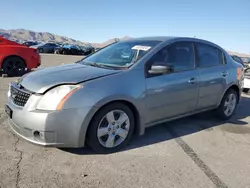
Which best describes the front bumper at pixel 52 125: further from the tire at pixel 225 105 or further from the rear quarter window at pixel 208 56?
the tire at pixel 225 105

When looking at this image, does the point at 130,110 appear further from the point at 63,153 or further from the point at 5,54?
the point at 5,54

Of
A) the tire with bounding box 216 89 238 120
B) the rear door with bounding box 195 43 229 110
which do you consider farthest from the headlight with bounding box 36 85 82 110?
the tire with bounding box 216 89 238 120

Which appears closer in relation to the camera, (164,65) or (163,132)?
(164,65)

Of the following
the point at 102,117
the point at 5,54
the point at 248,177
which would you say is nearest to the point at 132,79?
the point at 102,117

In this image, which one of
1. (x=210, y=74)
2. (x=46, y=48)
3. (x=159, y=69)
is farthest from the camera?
(x=46, y=48)

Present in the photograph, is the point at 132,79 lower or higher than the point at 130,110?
higher

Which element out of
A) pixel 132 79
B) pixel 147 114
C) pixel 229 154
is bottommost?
pixel 229 154

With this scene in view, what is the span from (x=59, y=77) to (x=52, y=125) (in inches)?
26.0

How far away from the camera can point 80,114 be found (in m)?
3.19

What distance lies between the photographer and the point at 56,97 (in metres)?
3.15

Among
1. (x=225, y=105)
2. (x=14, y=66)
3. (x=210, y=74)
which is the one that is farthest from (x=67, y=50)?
(x=210, y=74)

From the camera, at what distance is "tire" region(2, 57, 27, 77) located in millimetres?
9301

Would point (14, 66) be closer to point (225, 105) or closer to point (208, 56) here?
point (208, 56)

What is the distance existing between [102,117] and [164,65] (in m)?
1.20
